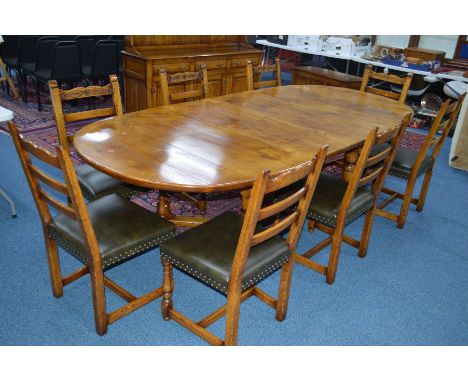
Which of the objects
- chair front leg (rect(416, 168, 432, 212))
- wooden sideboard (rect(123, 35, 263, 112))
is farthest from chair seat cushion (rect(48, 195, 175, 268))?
wooden sideboard (rect(123, 35, 263, 112))

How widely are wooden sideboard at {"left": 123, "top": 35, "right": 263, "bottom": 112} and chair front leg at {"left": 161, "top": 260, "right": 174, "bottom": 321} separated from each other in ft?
8.86

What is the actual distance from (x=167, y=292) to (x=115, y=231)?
38cm

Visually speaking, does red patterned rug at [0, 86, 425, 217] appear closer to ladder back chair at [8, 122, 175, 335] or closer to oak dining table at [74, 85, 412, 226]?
oak dining table at [74, 85, 412, 226]

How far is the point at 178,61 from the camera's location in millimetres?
4551

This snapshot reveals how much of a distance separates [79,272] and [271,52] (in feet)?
21.1

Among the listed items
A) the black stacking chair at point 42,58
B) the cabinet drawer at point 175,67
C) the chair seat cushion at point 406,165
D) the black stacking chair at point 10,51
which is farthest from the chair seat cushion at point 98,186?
the black stacking chair at point 10,51

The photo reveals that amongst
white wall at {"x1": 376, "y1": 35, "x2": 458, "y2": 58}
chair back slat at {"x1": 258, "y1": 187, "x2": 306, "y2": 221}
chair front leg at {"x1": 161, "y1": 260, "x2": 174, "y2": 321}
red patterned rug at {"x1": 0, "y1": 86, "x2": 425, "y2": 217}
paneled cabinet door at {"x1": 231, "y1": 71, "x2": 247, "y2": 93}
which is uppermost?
white wall at {"x1": 376, "y1": 35, "x2": 458, "y2": 58}

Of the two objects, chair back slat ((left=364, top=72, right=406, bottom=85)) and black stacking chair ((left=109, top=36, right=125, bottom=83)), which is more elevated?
chair back slat ((left=364, top=72, right=406, bottom=85))

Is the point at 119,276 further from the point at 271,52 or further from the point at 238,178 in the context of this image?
the point at 271,52

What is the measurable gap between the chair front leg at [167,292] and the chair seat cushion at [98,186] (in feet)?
1.90

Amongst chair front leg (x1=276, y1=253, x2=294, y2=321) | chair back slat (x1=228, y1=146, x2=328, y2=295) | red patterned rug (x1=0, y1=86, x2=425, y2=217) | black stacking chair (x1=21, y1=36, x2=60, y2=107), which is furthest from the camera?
black stacking chair (x1=21, y1=36, x2=60, y2=107)

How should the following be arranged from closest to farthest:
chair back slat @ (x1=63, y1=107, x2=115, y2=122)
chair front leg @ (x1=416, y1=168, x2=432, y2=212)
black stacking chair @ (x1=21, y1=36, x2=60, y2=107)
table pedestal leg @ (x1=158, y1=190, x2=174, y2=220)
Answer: chair back slat @ (x1=63, y1=107, x2=115, y2=122) < table pedestal leg @ (x1=158, y1=190, x2=174, y2=220) < chair front leg @ (x1=416, y1=168, x2=432, y2=212) < black stacking chair @ (x1=21, y1=36, x2=60, y2=107)

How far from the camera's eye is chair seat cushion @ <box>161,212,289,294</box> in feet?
5.40

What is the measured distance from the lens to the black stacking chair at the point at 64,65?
4484mm
